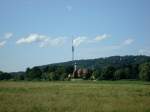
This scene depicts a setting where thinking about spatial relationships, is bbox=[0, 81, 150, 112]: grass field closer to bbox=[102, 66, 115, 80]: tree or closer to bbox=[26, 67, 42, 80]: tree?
bbox=[102, 66, 115, 80]: tree

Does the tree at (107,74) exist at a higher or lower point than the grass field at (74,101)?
higher

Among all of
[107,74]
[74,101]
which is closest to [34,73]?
[107,74]

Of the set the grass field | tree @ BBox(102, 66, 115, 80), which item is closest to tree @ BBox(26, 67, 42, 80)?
→ tree @ BBox(102, 66, 115, 80)

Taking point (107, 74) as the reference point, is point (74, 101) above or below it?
below

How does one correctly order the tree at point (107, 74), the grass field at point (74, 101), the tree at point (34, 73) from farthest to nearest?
the tree at point (34, 73) < the tree at point (107, 74) < the grass field at point (74, 101)

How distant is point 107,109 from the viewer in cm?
2034

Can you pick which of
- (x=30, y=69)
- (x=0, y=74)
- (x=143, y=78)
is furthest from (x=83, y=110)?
(x=30, y=69)

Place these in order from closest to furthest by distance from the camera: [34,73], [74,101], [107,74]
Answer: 1. [74,101]
2. [107,74]
3. [34,73]

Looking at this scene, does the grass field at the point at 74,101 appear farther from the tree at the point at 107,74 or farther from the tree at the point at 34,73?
the tree at the point at 34,73

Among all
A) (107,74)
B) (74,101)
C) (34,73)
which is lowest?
(74,101)

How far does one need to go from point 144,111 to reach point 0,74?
A: 145561 millimetres

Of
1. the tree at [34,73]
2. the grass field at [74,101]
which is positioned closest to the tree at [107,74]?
the tree at [34,73]

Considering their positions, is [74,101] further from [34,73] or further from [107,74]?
[34,73]

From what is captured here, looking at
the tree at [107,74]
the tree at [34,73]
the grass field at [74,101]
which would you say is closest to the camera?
the grass field at [74,101]
